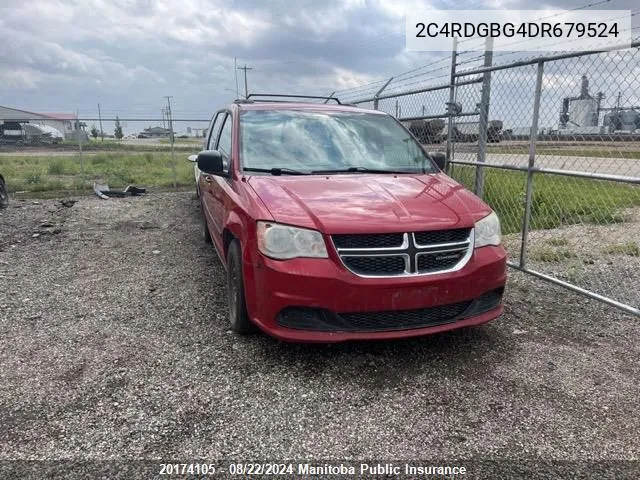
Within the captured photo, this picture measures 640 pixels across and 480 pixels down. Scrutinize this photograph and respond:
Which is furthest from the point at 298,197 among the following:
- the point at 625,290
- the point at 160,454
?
the point at 625,290

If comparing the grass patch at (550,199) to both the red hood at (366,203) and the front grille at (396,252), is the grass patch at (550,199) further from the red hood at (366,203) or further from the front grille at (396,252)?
the front grille at (396,252)

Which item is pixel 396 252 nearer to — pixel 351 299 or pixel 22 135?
pixel 351 299

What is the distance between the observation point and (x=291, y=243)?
9.13ft

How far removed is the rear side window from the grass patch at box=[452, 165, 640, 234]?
3060 mm

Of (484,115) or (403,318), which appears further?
(484,115)

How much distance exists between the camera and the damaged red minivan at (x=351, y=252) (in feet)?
9.02

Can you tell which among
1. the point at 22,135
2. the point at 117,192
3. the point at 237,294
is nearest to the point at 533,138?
the point at 237,294

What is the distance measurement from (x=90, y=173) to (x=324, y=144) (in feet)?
47.0

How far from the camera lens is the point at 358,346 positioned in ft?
10.7

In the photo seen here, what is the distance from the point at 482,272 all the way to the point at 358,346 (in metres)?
0.99

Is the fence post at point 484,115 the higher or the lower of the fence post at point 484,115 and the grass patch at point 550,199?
the higher

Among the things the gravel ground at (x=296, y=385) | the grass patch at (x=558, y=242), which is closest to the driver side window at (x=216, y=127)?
the gravel ground at (x=296, y=385)

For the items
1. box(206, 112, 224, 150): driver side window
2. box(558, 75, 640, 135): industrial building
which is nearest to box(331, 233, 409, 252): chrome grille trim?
box(558, 75, 640, 135): industrial building

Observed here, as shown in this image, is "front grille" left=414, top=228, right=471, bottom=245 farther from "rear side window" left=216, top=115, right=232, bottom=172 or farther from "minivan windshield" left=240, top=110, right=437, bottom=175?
"rear side window" left=216, top=115, right=232, bottom=172
